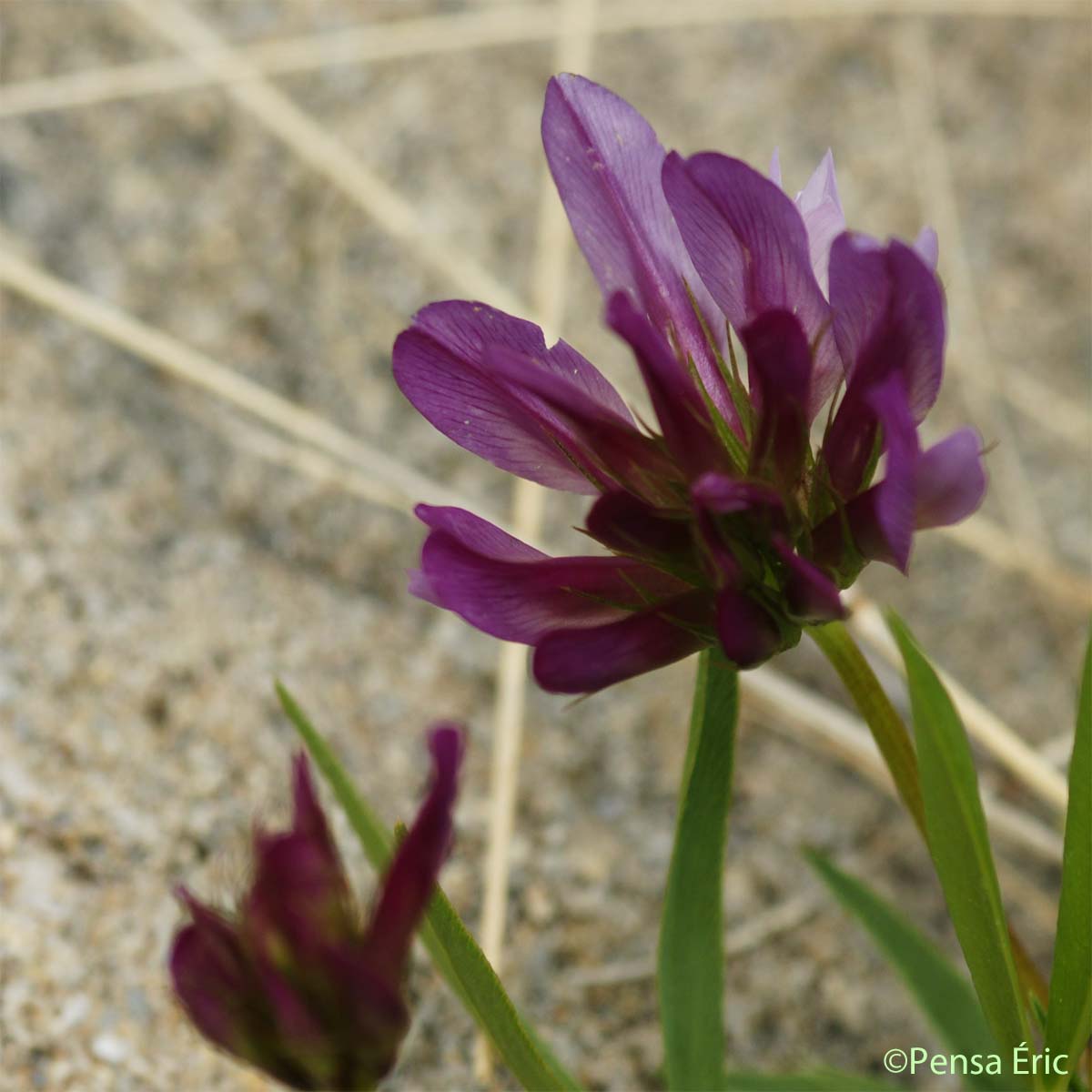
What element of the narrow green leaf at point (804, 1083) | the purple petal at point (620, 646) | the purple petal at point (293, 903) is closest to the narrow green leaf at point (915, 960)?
the narrow green leaf at point (804, 1083)

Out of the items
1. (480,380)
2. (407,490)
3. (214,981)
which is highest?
(407,490)

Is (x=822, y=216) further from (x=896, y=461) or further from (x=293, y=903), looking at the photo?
(x=293, y=903)

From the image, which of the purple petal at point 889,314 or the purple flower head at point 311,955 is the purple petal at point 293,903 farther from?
the purple petal at point 889,314

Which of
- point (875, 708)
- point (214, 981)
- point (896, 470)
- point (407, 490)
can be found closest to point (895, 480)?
point (896, 470)

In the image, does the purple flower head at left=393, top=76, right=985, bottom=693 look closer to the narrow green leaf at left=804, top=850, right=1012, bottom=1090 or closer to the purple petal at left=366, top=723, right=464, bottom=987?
the purple petal at left=366, top=723, right=464, bottom=987

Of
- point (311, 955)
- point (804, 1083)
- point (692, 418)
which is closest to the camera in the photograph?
point (311, 955)

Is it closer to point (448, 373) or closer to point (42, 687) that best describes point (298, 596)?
point (42, 687)

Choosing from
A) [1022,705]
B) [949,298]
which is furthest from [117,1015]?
[949,298]

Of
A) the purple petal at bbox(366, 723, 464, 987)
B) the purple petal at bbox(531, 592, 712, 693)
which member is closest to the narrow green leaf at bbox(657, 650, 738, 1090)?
the purple petal at bbox(531, 592, 712, 693)
